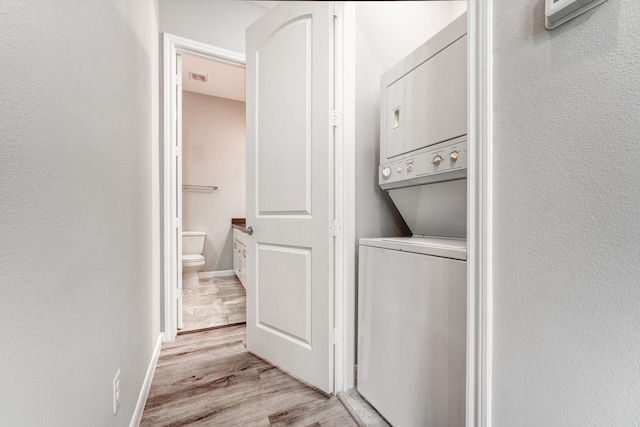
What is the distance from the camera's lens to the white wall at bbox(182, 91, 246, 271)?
4.01 metres

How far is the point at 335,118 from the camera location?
142 cm

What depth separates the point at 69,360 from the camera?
0.63 metres

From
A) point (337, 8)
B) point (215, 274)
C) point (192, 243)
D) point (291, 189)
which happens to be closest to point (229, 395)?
point (291, 189)

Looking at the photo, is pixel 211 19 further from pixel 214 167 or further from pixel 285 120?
pixel 214 167

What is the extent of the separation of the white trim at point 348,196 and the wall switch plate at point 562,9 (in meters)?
0.92

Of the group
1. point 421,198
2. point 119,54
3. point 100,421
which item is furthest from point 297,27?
point 100,421

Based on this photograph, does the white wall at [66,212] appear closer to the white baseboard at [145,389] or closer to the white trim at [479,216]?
the white baseboard at [145,389]

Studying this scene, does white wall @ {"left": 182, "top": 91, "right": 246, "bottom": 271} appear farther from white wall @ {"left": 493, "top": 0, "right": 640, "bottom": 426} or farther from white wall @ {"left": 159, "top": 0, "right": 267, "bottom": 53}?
white wall @ {"left": 493, "top": 0, "right": 640, "bottom": 426}

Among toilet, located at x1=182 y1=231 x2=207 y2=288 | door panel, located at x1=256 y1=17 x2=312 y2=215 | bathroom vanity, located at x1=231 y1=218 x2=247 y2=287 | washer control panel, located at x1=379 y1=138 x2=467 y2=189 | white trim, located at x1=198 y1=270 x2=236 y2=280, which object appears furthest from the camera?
white trim, located at x1=198 y1=270 x2=236 y2=280

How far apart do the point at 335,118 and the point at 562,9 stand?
38.0 inches

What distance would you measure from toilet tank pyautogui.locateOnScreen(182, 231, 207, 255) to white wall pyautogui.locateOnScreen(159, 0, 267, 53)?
7.64ft

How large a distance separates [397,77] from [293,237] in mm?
982

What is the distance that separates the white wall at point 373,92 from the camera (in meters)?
1.53

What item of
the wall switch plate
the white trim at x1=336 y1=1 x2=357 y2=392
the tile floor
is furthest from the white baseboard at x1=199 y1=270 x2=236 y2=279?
the wall switch plate
